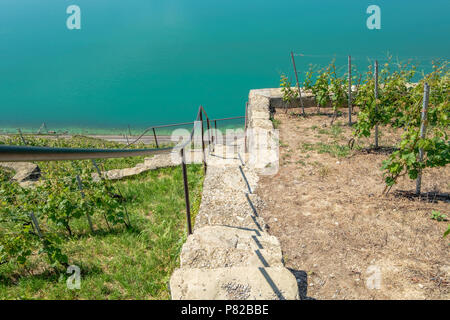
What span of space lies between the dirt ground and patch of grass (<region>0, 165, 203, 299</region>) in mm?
1379

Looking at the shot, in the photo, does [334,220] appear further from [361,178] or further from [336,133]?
[336,133]

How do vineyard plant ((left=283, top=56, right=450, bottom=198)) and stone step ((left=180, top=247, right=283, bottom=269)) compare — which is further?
vineyard plant ((left=283, top=56, right=450, bottom=198))

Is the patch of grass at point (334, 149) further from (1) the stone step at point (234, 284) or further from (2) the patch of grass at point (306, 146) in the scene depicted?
(1) the stone step at point (234, 284)

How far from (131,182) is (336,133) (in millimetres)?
4833

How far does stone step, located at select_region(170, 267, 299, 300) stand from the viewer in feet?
6.22

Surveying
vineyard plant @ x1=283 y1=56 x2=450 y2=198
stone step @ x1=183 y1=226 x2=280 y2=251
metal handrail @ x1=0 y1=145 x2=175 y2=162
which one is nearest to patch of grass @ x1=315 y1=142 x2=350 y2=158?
vineyard plant @ x1=283 y1=56 x2=450 y2=198

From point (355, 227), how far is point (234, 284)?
190 cm

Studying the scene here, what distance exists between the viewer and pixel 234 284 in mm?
1961

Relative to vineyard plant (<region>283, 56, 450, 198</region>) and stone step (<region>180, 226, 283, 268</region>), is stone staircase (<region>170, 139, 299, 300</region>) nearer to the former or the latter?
stone step (<region>180, 226, 283, 268</region>)

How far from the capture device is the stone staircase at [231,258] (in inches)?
76.0

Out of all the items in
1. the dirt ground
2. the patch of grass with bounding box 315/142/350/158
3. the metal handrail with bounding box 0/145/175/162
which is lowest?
the dirt ground

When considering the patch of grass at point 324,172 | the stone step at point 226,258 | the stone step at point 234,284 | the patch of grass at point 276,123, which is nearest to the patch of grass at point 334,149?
the patch of grass at point 324,172

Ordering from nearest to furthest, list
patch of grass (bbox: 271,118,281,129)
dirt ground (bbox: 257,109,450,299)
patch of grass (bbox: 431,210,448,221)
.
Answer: dirt ground (bbox: 257,109,450,299) < patch of grass (bbox: 431,210,448,221) < patch of grass (bbox: 271,118,281,129)
